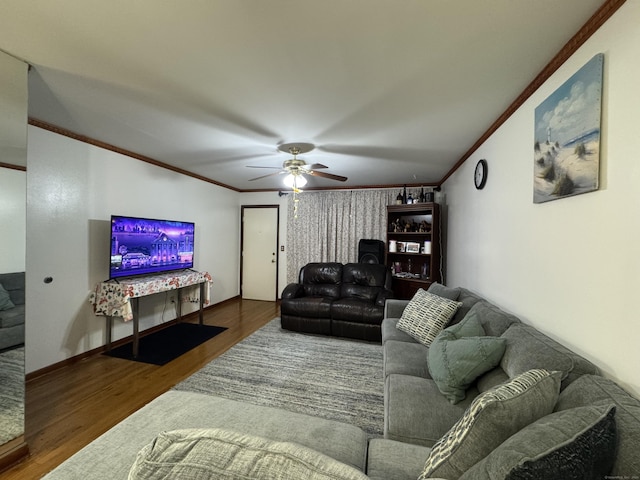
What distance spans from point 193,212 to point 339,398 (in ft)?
11.9

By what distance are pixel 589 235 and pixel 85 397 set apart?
3673 millimetres

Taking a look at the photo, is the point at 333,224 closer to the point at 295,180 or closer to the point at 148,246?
the point at 295,180

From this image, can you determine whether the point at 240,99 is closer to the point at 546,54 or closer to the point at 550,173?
the point at 546,54

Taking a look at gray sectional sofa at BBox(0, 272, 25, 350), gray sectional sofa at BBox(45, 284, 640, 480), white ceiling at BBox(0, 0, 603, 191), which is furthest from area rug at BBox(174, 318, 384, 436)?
white ceiling at BBox(0, 0, 603, 191)

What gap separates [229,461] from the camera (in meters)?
0.54

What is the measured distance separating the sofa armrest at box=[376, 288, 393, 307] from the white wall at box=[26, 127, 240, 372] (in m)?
3.08

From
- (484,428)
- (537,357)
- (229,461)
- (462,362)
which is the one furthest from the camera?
(462,362)

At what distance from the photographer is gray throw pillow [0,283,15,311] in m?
1.72

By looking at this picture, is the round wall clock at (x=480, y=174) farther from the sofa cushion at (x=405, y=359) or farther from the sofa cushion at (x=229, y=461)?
the sofa cushion at (x=229, y=461)

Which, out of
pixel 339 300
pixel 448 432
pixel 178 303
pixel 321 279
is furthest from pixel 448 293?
pixel 178 303

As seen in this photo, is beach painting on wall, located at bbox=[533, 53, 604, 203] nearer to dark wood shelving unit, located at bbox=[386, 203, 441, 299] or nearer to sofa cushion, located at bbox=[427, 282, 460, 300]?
sofa cushion, located at bbox=[427, 282, 460, 300]

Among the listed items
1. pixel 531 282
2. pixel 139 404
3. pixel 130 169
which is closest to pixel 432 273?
pixel 531 282

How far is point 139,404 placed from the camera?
2.23m

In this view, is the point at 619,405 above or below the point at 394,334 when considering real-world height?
above
